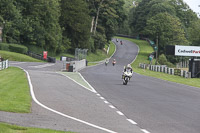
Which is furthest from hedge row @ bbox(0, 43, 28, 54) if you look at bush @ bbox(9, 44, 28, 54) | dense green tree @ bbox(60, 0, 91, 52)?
dense green tree @ bbox(60, 0, 91, 52)

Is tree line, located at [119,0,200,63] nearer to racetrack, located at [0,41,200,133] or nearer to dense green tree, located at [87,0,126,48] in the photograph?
dense green tree, located at [87,0,126,48]

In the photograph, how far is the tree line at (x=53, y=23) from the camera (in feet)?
238

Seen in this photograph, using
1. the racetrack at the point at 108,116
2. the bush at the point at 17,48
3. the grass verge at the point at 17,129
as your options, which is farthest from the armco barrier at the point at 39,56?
the grass verge at the point at 17,129

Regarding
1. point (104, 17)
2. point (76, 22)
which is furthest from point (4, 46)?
point (104, 17)

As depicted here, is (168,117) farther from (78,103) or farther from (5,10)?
(5,10)

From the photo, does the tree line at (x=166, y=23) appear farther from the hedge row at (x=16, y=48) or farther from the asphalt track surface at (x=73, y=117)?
the asphalt track surface at (x=73, y=117)

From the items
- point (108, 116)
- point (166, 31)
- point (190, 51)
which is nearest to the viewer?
point (108, 116)

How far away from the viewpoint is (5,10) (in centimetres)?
7138

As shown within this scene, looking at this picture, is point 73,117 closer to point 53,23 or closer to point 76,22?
point 53,23

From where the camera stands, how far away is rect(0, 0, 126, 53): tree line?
7249 cm

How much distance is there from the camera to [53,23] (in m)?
80.5

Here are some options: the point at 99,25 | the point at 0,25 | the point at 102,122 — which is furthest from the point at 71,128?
the point at 99,25

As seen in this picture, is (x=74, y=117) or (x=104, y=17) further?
(x=104, y=17)

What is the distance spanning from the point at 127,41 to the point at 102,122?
136913 mm
